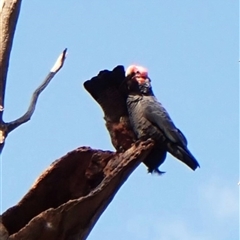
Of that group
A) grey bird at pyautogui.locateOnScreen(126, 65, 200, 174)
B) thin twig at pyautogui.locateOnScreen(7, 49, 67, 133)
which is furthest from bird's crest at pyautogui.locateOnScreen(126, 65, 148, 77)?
thin twig at pyautogui.locateOnScreen(7, 49, 67, 133)

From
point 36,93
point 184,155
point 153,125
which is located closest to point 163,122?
point 153,125

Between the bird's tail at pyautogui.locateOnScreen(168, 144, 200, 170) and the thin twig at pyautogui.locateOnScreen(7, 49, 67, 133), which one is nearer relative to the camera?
the thin twig at pyautogui.locateOnScreen(7, 49, 67, 133)

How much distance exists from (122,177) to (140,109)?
185 centimetres

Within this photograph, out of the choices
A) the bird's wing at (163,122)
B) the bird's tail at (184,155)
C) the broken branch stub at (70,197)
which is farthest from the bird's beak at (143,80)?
the broken branch stub at (70,197)

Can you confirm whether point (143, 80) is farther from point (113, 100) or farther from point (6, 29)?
point (6, 29)

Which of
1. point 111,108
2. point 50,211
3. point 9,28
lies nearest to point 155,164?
point 111,108

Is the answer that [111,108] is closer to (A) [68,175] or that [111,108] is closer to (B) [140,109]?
(B) [140,109]

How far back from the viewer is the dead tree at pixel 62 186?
1992 mm

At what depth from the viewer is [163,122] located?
A: 406 centimetres

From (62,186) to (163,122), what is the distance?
66.2 inches

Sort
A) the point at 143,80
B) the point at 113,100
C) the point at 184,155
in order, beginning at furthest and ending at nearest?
the point at 143,80, the point at 184,155, the point at 113,100

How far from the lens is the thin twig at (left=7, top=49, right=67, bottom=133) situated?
8.06 ft

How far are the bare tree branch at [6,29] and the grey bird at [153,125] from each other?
147 cm

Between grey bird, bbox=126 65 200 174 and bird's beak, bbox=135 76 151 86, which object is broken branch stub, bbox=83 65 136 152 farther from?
bird's beak, bbox=135 76 151 86
